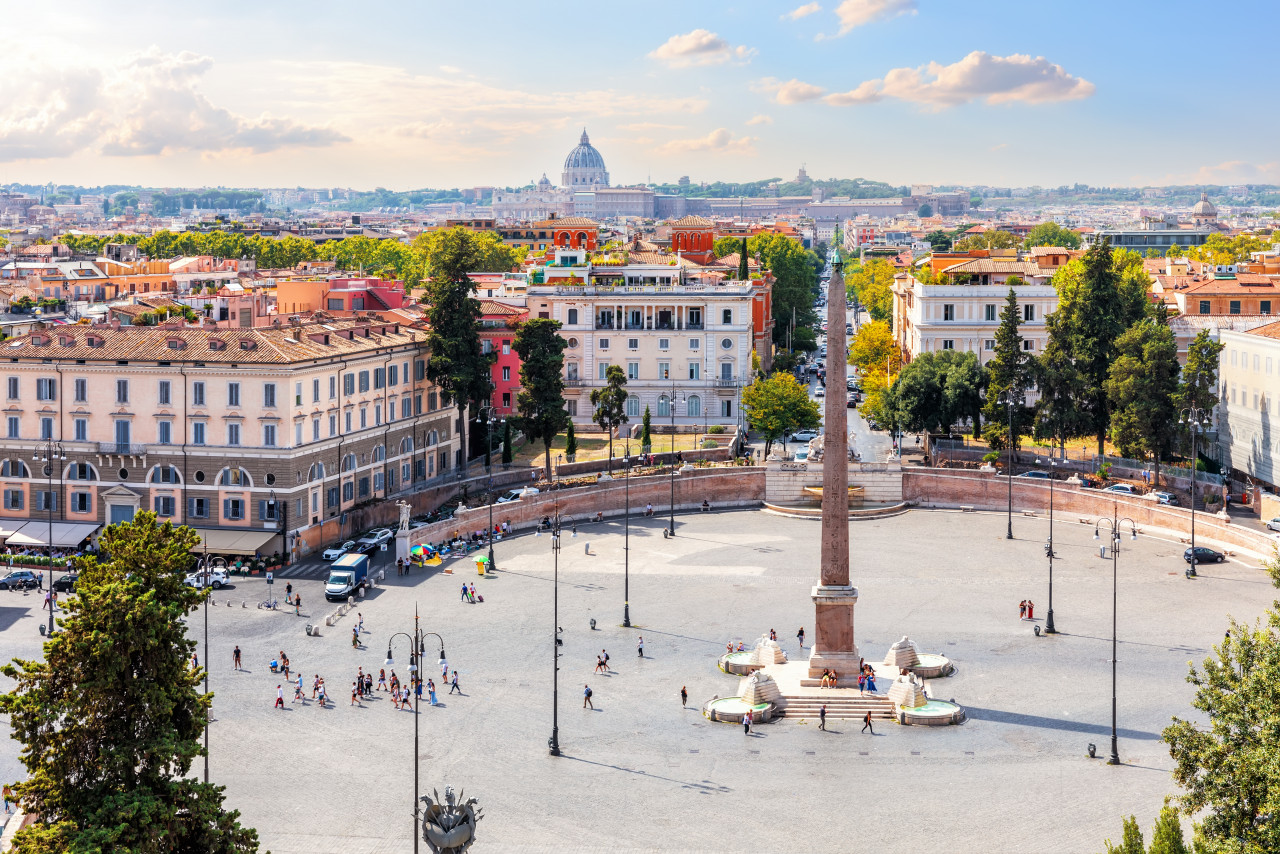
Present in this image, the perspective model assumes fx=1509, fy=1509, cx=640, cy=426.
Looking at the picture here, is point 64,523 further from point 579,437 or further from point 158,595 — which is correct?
point 158,595

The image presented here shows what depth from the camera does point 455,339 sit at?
8031 cm

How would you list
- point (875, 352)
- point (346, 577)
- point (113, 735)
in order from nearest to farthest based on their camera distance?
point (113, 735) → point (346, 577) → point (875, 352)

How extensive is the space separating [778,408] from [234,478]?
32839mm

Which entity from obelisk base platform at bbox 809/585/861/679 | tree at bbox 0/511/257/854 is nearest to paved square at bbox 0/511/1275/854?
obelisk base platform at bbox 809/585/861/679

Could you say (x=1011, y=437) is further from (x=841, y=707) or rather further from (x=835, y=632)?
(x=841, y=707)

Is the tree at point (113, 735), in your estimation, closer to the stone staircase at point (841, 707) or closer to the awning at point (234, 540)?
the stone staircase at point (841, 707)

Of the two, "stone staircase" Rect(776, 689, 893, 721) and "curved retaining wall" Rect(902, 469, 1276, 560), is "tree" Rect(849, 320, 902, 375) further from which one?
"stone staircase" Rect(776, 689, 893, 721)

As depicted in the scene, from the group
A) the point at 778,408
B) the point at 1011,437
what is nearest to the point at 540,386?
the point at 778,408

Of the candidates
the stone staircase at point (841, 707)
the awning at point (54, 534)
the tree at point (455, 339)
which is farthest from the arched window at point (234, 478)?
the stone staircase at point (841, 707)

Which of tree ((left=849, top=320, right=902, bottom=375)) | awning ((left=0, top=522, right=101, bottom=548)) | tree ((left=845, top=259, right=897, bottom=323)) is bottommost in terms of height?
awning ((left=0, top=522, right=101, bottom=548))

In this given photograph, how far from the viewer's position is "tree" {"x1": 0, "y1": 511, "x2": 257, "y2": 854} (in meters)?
26.4

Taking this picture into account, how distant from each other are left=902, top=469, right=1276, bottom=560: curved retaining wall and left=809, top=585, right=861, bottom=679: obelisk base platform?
26609 mm

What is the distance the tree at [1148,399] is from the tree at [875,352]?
35364mm

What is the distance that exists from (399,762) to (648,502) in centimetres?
3807
